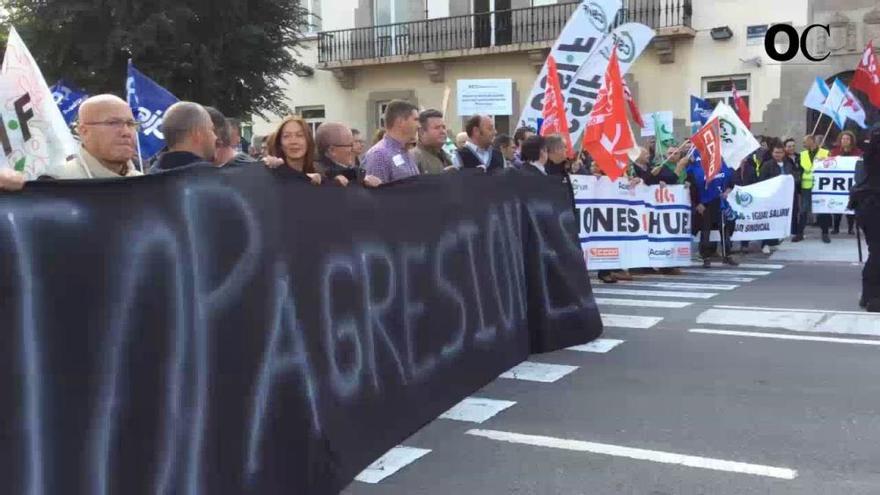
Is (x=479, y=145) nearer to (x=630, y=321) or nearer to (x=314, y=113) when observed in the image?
(x=630, y=321)

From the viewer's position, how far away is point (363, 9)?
26.0 m

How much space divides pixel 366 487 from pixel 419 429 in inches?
35.6

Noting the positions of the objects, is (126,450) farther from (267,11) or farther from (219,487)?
(267,11)

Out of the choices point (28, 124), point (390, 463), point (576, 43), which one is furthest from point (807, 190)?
point (28, 124)

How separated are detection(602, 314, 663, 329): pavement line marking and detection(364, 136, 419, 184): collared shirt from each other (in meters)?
2.98

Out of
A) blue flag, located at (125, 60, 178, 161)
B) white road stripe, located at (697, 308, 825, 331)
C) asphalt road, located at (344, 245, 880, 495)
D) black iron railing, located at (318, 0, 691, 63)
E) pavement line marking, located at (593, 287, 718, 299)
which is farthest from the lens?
black iron railing, located at (318, 0, 691, 63)

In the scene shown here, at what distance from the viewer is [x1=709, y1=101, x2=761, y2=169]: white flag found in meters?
12.5

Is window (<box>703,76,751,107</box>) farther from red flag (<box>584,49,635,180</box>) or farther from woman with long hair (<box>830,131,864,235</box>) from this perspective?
red flag (<box>584,49,635,180</box>)

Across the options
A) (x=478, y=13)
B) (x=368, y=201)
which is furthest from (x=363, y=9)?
(x=368, y=201)

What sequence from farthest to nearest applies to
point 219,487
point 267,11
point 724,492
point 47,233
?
point 267,11
point 724,492
point 219,487
point 47,233

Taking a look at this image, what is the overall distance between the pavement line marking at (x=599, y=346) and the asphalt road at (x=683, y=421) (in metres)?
0.06

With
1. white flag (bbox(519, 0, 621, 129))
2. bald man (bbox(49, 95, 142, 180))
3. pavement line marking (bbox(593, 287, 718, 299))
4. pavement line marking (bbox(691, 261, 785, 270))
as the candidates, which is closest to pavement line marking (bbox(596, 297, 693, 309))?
pavement line marking (bbox(593, 287, 718, 299))

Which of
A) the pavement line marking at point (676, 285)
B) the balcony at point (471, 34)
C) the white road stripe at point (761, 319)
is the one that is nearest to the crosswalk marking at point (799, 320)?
the white road stripe at point (761, 319)

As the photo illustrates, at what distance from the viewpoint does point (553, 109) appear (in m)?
10.2
